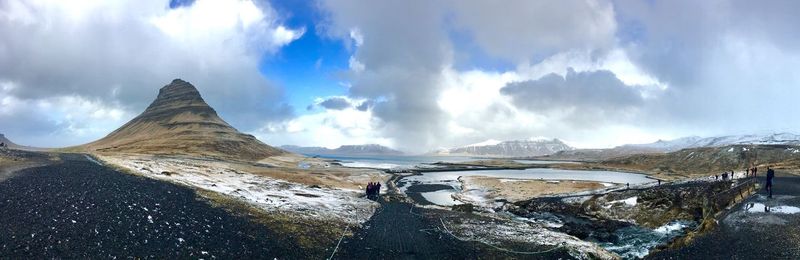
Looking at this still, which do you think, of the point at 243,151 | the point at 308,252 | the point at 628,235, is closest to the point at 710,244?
the point at 628,235

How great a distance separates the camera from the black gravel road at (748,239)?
2310 centimetres

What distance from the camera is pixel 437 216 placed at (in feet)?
133

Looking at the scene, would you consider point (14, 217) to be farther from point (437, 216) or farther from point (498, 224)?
point (498, 224)

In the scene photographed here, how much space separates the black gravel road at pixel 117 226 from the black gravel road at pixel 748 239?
2373cm

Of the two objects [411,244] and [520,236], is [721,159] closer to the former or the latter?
[520,236]

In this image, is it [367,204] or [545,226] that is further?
[367,204]

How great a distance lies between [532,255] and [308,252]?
46.3ft

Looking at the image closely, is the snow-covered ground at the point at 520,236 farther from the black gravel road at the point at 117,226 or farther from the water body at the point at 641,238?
the black gravel road at the point at 117,226

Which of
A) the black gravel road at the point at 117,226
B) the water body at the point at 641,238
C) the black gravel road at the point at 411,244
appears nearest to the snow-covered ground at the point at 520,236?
the black gravel road at the point at 411,244

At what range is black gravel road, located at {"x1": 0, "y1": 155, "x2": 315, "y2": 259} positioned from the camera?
19.6m

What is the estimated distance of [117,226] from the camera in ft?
77.3

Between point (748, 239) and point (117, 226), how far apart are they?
3904 centimetres

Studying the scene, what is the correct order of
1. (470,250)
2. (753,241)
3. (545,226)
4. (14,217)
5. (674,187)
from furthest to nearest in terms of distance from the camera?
(674,187), (545,226), (470,250), (753,241), (14,217)

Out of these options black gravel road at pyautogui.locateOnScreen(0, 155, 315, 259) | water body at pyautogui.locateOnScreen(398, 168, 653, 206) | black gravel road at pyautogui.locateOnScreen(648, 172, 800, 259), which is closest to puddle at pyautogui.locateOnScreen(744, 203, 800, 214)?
black gravel road at pyautogui.locateOnScreen(648, 172, 800, 259)
